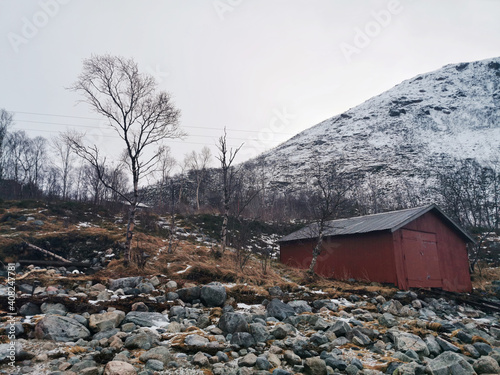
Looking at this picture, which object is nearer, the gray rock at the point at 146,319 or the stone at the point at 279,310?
the gray rock at the point at 146,319

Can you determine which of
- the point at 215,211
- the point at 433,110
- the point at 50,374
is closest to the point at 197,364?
the point at 50,374

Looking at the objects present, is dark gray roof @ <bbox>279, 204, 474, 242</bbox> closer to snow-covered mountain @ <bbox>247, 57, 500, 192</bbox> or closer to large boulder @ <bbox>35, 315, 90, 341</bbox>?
large boulder @ <bbox>35, 315, 90, 341</bbox>

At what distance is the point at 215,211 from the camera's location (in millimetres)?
32969

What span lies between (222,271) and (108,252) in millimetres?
6796

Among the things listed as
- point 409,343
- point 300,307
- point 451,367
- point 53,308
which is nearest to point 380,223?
point 300,307

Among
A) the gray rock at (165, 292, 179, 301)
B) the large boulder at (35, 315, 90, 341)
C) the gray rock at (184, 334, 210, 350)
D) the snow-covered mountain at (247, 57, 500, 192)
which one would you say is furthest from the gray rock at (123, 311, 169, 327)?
the snow-covered mountain at (247, 57, 500, 192)

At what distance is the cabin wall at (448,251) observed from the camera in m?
16.5

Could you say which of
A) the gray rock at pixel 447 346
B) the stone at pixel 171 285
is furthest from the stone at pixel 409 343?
the stone at pixel 171 285

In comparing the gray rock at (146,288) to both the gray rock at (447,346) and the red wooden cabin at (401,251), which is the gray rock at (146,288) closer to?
the gray rock at (447,346)

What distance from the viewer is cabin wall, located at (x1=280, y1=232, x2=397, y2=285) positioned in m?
14.7

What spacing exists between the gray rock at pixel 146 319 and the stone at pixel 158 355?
1.70 metres

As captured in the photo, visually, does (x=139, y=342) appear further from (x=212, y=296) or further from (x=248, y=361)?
(x=212, y=296)

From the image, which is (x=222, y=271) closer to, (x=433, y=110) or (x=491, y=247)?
(x=491, y=247)

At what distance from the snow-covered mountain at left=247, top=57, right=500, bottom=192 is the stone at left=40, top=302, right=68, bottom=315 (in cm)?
6424
